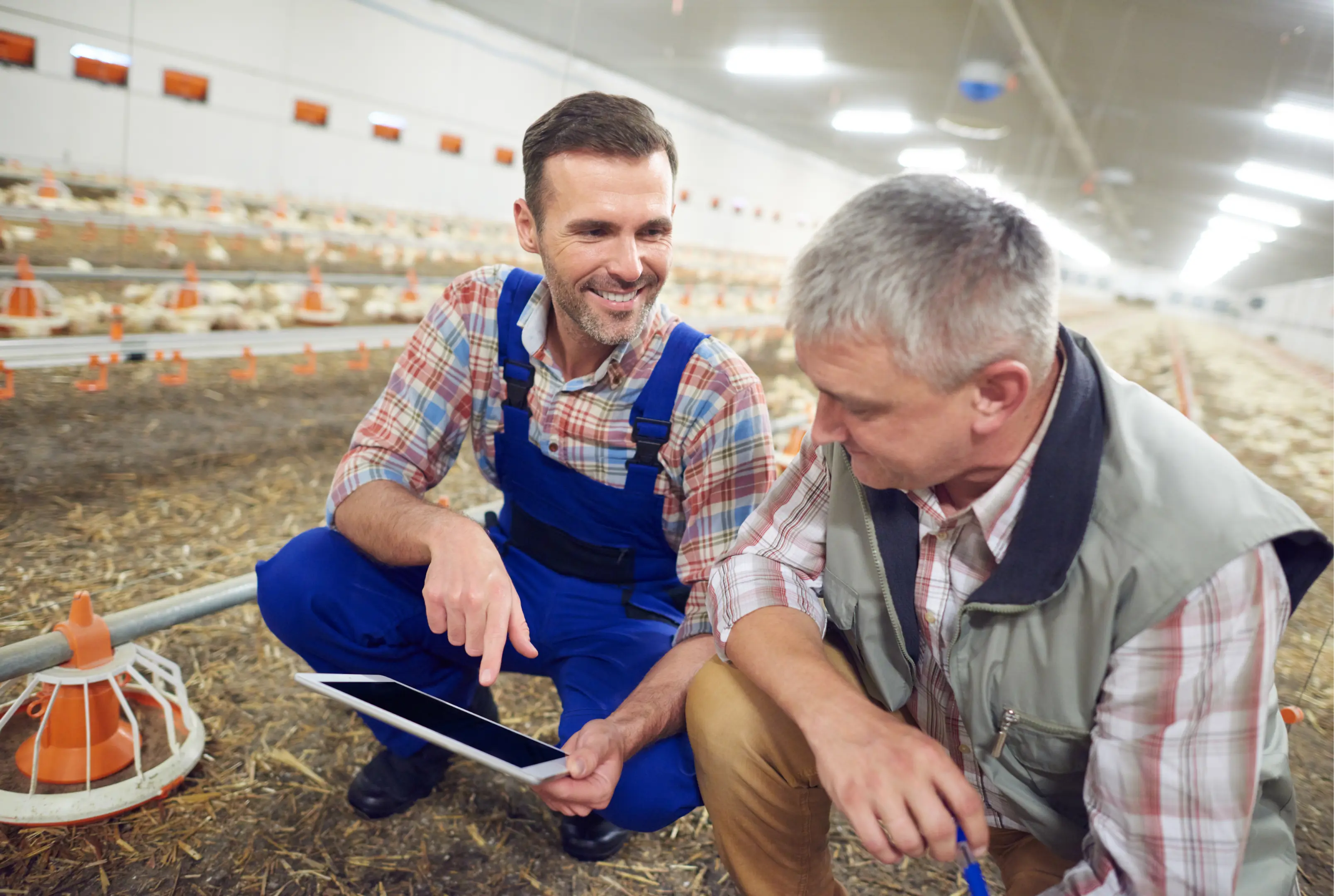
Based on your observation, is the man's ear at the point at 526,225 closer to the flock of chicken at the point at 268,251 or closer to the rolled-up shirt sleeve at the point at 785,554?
the rolled-up shirt sleeve at the point at 785,554

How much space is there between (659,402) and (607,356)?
6.9 inches

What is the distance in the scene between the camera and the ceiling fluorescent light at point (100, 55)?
2791 millimetres

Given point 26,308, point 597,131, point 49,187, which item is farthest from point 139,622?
point 26,308

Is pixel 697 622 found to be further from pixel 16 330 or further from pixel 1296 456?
pixel 16 330

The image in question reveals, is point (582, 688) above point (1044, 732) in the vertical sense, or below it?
below

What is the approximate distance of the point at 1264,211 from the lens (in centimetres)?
427

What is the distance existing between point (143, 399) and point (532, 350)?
2.81 meters

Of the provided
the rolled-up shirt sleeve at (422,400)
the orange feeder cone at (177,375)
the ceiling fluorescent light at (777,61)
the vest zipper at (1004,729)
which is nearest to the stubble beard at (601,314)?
the rolled-up shirt sleeve at (422,400)

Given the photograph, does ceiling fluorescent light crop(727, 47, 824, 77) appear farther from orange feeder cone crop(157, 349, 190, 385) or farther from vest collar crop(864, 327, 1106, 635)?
vest collar crop(864, 327, 1106, 635)

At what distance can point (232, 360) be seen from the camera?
4340 mm

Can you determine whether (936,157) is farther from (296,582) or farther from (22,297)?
(296,582)

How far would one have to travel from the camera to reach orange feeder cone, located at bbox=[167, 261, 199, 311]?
4203 millimetres

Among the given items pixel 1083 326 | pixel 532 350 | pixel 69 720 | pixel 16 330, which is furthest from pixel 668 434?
pixel 1083 326

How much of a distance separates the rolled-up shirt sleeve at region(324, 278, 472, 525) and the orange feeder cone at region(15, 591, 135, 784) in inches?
18.5
